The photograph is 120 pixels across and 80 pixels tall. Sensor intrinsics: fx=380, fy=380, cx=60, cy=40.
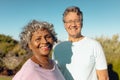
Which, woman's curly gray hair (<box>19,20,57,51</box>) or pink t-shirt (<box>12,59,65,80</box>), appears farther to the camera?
woman's curly gray hair (<box>19,20,57,51</box>)

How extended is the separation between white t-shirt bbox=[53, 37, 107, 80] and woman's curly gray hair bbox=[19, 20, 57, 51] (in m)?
0.74

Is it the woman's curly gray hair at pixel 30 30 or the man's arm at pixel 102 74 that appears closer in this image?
the woman's curly gray hair at pixel 30 30

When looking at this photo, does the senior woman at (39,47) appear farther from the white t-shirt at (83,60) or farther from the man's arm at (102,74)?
the man's arm at (102,74)

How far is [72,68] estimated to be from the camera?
4.79 m

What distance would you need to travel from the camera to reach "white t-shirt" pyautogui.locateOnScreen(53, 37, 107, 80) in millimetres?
4734

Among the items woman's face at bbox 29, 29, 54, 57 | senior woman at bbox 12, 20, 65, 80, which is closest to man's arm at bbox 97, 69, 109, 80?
senior woman at bbox 12, 20, 65, 80

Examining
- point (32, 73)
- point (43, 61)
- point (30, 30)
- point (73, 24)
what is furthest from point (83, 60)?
point (32, 73)

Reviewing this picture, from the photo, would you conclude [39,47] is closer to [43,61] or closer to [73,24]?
[43,61]

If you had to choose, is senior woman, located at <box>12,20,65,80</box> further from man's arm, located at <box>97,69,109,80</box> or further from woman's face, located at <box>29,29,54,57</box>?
man's arm, located at <box>97,69,109,80</box>

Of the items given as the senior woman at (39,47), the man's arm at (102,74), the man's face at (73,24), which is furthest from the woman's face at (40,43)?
the man's arm at (102,74)

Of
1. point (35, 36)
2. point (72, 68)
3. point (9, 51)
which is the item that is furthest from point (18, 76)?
point (9, 51)

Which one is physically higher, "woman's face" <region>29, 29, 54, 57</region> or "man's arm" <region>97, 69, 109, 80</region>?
"woman's face" <region>29, 29, 54, 57</region>

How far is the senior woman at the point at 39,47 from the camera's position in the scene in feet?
12.5

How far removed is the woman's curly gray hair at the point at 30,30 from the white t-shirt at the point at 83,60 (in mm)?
739
